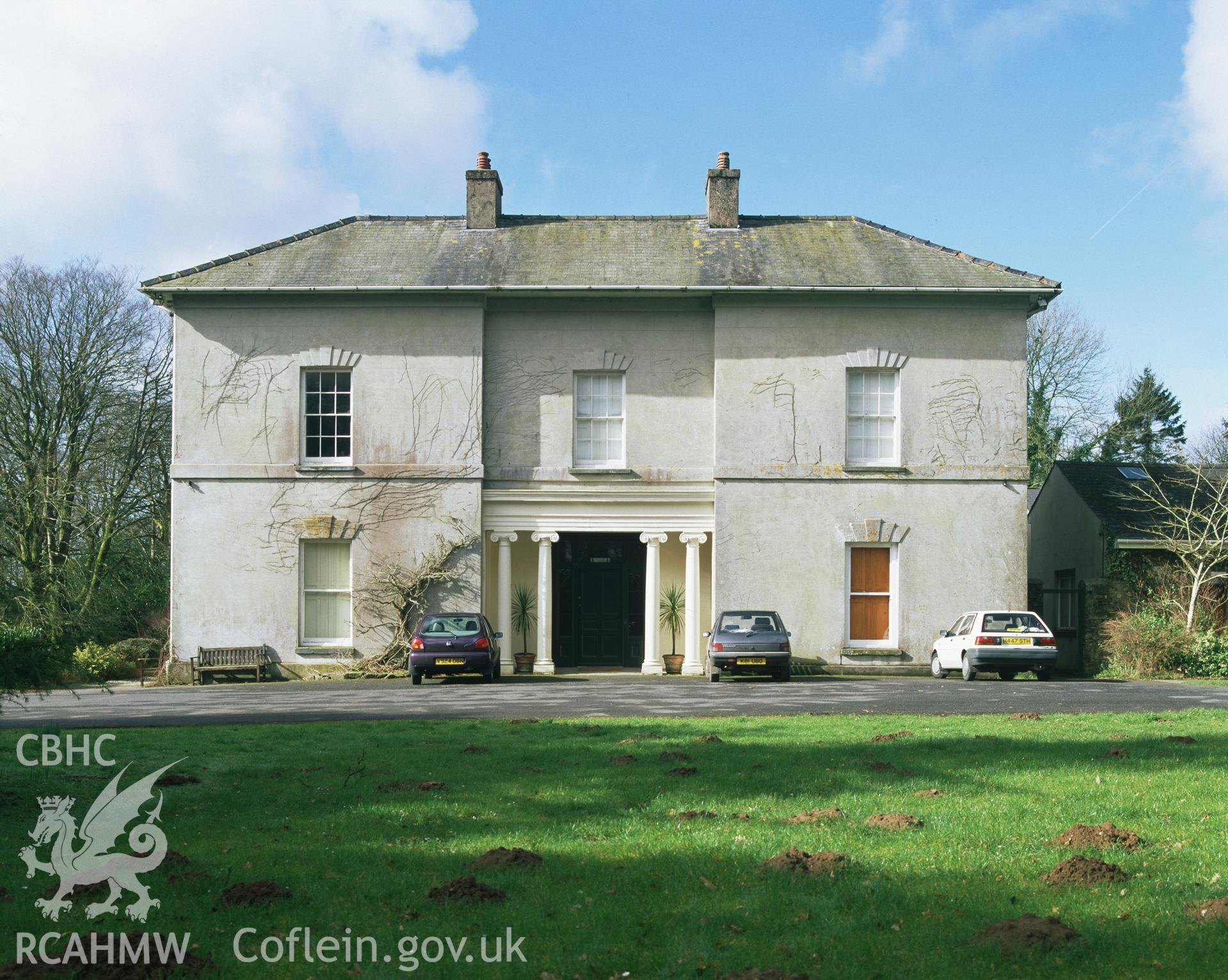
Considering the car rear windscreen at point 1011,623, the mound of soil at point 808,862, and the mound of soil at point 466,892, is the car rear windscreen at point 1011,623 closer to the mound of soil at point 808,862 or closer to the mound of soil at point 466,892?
the mound of soil at point 808,862

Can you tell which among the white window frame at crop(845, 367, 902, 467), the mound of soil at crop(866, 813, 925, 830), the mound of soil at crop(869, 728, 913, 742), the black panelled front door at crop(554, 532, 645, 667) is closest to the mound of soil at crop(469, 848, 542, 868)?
the mound of soil at crop(866, 813, 925, 830)

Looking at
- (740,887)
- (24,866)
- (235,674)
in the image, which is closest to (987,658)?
(235,674)

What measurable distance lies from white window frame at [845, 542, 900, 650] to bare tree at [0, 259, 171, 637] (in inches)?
823

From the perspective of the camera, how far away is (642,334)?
26953mm

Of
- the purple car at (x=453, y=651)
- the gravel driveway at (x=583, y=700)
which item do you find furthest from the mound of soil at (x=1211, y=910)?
the purple car at (x=453, y=651)

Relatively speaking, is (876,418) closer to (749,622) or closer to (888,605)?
(888,605)

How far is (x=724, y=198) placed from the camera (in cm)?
2867

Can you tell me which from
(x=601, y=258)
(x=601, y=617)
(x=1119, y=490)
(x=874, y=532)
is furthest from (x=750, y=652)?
(x=1119, y=490)

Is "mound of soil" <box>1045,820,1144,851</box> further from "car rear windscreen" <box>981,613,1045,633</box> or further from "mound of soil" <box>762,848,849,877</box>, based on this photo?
"car rear windscreen" <box>981,613,1045,633</box>

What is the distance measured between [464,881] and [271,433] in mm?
22125

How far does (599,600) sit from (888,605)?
23.4 feet

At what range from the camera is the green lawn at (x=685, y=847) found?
16.6ft

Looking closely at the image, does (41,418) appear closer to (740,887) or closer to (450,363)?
(450,363)

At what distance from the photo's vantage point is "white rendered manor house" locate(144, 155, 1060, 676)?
26109mm
